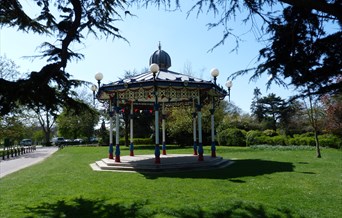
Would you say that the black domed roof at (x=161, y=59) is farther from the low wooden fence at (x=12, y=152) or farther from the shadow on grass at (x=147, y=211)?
the low wooden fence at (x=12, y=152)

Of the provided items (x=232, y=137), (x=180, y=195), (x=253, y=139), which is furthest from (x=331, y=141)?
(x=180, y=195)

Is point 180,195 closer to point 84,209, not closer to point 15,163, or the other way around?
point 84,209

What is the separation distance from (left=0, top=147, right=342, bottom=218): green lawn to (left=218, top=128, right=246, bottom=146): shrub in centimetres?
2253

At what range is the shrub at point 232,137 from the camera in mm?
34500

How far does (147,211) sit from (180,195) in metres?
1.61

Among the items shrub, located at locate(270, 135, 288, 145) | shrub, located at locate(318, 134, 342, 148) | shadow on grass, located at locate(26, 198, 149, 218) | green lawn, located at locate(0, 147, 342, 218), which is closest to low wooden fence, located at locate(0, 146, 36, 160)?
green lawn, located at locate(0, 147, 342, 218)

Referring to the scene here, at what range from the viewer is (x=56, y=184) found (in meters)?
10.4

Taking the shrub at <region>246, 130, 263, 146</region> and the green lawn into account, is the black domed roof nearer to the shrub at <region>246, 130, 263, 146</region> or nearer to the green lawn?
the green lawn

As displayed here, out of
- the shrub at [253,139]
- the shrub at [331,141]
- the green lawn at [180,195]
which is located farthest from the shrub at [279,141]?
the green lawn at [180,195]

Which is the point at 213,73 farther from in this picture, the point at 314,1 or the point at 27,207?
the point at 314,1

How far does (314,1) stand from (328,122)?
2446cm

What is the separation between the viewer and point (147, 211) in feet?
22.6

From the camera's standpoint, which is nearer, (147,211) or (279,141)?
(147,211)

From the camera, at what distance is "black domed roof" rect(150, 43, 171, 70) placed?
18.4 m
